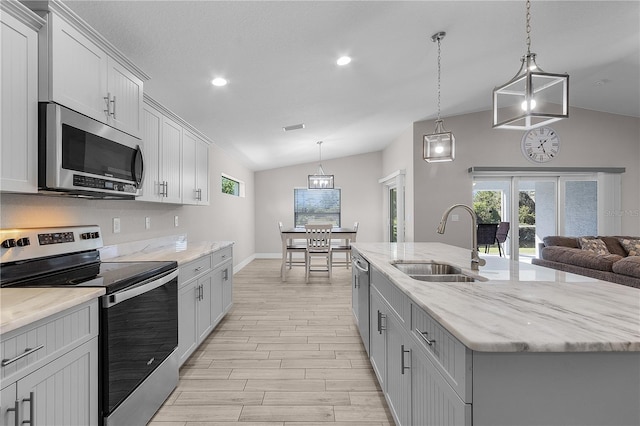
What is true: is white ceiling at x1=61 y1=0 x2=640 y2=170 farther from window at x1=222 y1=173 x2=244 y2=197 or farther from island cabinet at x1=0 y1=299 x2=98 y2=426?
island cabinet at x1=0 y1=299 x2=98 y2=426

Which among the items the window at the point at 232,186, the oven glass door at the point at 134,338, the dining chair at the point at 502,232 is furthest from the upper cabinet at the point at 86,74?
the dining chair at the point at 502,232

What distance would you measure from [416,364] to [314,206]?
7174mm

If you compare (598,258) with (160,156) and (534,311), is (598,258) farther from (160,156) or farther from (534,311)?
(160,156)

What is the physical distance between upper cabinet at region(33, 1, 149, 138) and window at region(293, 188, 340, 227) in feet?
20.4

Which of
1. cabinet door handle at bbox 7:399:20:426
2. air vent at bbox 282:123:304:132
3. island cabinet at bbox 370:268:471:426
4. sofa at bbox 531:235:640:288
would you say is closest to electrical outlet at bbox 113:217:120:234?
cabinet door handle at bbox 7:399:20:426

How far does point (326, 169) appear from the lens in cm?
830

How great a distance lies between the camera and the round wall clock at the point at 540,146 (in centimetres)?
592

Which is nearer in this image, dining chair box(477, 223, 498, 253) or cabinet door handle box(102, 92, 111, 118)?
cabinet door handle box(102, 92, 111, 118)

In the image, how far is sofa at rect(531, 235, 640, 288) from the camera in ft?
10.0

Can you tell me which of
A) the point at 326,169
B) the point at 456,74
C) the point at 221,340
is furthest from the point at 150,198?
the point at 326,169

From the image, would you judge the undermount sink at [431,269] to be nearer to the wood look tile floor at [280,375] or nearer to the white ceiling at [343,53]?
the wood look tile floor at [280,375]

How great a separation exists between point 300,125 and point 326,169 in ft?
11.4

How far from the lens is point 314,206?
8.48 m

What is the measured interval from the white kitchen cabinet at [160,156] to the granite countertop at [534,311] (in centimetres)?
208
